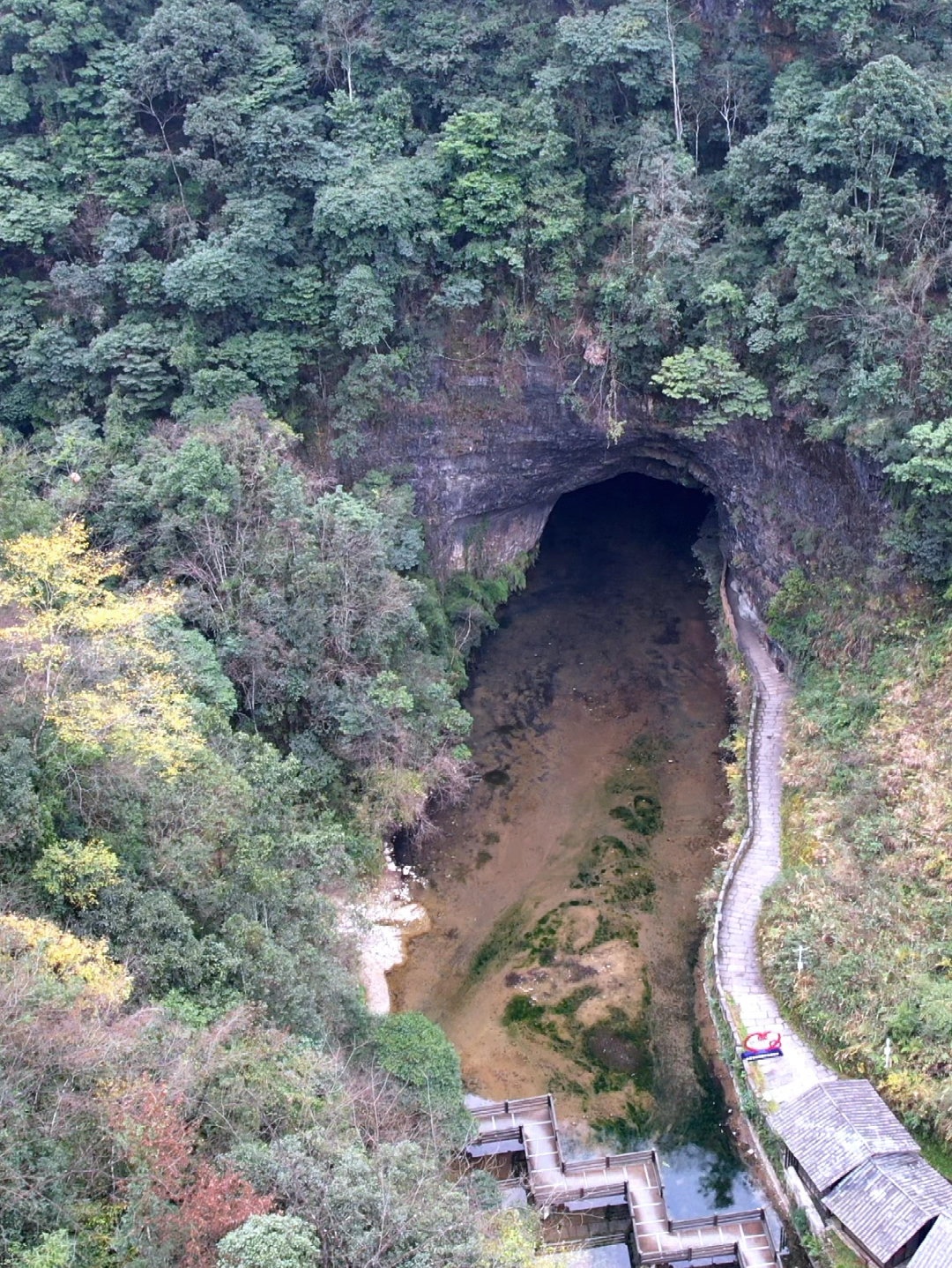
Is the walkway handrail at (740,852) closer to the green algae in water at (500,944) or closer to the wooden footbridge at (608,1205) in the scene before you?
the wooden footbridge at (608,1205)

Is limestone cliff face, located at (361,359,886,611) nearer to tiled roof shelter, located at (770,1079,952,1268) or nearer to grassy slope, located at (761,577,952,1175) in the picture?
grassy slope, located at (761,577,952,1175)

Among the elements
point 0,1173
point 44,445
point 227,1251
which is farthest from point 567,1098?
point 44,445

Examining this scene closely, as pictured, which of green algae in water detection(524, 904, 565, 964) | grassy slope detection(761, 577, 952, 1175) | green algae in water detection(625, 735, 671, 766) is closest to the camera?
grassy slope detection(761, 577, 952, 1175)

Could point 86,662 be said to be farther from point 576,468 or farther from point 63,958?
point 576,468

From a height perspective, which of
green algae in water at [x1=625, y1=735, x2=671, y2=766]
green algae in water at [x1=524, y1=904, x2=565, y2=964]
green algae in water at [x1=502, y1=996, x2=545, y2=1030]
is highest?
green algae in water at [x1=625, y1=735, x2=671, y2=766]

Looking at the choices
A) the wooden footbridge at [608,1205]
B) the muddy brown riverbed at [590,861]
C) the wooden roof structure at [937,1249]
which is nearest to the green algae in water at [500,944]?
the muddy brown riverbed at [590,861]

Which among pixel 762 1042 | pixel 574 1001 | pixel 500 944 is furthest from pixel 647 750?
pixel 762 1042

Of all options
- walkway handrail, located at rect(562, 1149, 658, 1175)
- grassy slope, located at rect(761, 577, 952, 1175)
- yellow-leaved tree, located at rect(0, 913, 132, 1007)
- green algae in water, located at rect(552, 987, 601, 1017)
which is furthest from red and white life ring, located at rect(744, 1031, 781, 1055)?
yellow-leaved tree, located at rect(0, 913, 132, 1007)

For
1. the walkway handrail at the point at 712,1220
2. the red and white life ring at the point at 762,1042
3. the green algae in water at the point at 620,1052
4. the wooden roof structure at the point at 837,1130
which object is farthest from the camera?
the green algae in water at the point at 620,1052
